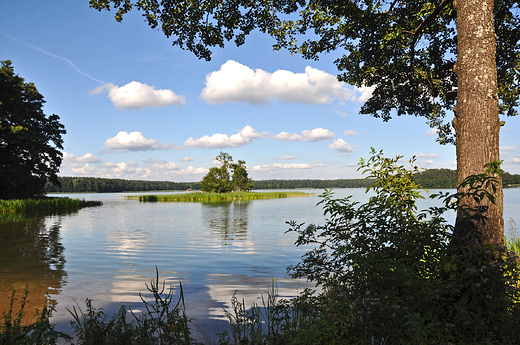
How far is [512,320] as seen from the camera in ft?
11.7

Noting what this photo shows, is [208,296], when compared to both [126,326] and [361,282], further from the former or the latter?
[361,282]

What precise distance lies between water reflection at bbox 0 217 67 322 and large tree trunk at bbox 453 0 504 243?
27.4 feet

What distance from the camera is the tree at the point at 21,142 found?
3468 cm

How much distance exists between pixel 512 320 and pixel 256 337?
9.99 feet

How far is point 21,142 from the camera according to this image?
37.1m

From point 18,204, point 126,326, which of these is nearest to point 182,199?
point 18,204

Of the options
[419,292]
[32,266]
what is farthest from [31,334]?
[32,266]

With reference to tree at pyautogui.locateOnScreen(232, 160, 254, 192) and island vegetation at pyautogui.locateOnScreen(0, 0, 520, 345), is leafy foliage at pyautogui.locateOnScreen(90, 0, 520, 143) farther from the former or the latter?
tree at pyautogui.locateOnScreen(232, 160, 254, 192)

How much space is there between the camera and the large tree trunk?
5164mm

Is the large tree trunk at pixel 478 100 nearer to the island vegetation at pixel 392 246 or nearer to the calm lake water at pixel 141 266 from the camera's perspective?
the island vegetation at pixel 392 246

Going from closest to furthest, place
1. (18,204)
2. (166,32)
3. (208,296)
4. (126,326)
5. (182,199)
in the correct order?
(126,326)
(208,296)
(166,32)
(18,204)
(182,199)

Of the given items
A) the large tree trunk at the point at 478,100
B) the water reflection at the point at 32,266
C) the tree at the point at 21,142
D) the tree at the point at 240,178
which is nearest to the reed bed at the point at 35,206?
the tree at the point at 21,142

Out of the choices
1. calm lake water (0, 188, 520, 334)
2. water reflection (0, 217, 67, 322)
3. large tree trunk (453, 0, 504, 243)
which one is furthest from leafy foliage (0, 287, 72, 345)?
large tree trunk (453, 0, 504, 243)

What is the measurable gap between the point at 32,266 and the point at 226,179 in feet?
240
